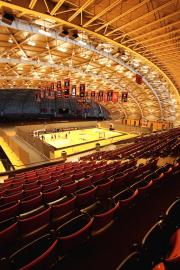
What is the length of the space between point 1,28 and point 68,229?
15.1 m

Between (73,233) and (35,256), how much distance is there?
0.69 metres

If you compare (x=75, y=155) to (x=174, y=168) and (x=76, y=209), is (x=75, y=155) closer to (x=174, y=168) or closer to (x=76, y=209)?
(x=174, y=168)

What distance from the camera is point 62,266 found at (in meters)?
2.93

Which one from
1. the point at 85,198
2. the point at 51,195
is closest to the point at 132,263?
the point at 85,198

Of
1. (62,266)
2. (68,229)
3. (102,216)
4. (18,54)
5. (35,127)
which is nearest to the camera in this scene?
(62,266)

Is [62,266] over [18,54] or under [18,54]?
under

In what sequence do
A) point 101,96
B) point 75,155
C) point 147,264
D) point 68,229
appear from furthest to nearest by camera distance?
point 101,96 < point 75,155 < point 68,229 < point 147,264

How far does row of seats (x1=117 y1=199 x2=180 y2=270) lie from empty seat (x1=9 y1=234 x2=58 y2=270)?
102 centimetres

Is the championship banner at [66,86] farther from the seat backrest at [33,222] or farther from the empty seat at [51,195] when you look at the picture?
the seat backrest at [33,222]

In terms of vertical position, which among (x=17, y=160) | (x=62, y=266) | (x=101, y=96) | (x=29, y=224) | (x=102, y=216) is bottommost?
(x=17, y=160)

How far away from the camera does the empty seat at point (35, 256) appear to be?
2240 millimetres

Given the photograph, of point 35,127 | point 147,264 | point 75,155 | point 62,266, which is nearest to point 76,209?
point 62,266

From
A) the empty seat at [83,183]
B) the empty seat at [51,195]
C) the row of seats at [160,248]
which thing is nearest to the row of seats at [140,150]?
the empty seat at [83,183]

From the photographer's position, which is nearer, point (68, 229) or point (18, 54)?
point (68, 229)
